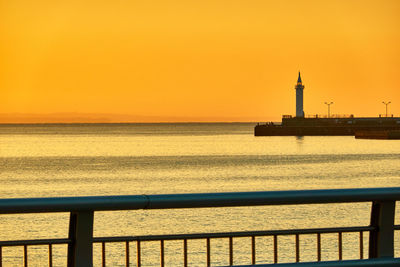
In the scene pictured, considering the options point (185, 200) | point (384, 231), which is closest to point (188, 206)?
point (185, 200)

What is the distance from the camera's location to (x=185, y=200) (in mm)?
5359

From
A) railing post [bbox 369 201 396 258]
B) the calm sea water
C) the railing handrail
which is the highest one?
the railing handrail

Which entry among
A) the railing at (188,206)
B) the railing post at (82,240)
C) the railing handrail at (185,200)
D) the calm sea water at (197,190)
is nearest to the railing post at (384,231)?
the railing at (188,206)

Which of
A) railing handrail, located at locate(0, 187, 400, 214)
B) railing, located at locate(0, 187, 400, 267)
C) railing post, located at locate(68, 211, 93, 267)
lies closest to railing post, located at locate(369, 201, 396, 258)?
railing, located at locate(0, 187, 400, 267)

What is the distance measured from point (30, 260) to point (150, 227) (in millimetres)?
10648

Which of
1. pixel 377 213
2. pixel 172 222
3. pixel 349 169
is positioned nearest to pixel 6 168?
pixel 349 169

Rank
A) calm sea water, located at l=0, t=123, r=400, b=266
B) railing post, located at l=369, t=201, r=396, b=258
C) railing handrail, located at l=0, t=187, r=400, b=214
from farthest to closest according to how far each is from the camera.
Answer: calm sea water, located at l=0, t=123, r=400, b=266 < railing post, located at l=369, t=201, r=396, b=258 < railing handrail, located at l=0, t=187, r=400, b=214

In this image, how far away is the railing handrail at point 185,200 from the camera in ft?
16.5

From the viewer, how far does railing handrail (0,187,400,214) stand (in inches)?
198

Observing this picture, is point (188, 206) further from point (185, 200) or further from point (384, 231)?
point (384, 231)

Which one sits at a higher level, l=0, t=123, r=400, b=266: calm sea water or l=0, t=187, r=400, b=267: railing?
l=0, t=187, r=400, b=267: railing

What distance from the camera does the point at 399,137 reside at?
7667 inches

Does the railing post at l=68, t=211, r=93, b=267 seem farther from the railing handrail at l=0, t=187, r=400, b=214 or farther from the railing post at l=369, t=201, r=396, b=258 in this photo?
the railing post at l=369, t=201, r=396, b=258

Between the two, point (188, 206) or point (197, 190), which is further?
point (197, 190)
